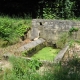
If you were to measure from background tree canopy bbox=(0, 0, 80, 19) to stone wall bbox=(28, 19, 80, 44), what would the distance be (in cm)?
229

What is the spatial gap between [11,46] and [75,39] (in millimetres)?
3054

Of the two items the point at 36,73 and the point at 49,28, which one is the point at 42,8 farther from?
the point at 36,73

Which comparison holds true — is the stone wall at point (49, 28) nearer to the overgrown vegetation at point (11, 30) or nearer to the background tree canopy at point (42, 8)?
the overgrown vegetation at point (11, 30)

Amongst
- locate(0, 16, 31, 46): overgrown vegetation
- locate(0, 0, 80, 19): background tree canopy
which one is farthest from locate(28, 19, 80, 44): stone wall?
locate(0, 0, 80, 19): background tree canopy

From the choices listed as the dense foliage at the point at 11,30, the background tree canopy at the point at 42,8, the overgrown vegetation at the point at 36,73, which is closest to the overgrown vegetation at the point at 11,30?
the dense foliage at the point at 11,30

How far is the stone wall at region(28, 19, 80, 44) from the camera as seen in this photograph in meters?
10.6

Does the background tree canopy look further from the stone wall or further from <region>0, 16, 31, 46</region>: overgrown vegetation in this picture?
<region>0, 16, 31, 46</region>: overgrown vegetation

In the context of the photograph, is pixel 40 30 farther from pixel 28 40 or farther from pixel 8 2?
pixel 8 2

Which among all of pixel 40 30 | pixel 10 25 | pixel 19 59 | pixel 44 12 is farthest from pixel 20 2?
pixel 19 59

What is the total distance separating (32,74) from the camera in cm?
524

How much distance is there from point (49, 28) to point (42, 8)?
130 inches

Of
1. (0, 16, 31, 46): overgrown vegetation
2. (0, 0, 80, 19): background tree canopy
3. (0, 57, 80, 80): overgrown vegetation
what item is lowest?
(0, 57, 80, 80): overgrown vegetation

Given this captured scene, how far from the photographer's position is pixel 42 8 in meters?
14.0

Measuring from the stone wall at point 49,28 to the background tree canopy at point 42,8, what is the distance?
7.50 ft
